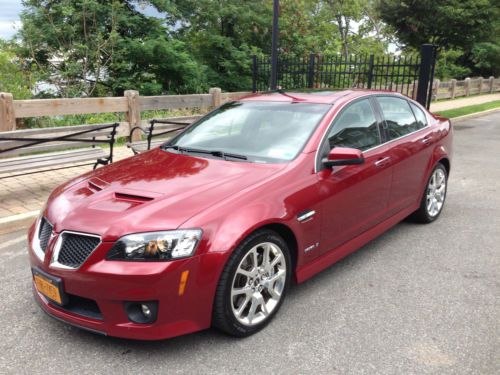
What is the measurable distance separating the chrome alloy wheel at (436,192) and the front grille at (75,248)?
3.75 meters

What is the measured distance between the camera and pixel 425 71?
11.3 m

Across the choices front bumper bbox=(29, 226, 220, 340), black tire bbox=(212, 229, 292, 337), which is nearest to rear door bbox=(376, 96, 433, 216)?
black tire bbox=(212, 229, 292, 337)

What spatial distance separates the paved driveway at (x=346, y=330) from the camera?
2.80m

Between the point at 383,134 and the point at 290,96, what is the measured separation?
94 cm

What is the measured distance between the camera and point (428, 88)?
38.9 feet

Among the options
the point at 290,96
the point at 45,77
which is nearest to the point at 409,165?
the point at 290,96

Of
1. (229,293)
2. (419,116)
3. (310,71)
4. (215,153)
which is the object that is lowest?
(229,293)

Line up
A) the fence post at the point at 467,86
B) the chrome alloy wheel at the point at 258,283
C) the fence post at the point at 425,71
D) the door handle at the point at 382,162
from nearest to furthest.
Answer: the chrome alloy wheel at the point at 258,283
the door handle at the point at 382,162
the fence post at the point at 425,71
the fence post at the point at 467,86

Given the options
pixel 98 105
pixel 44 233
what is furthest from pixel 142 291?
pixel 98 105

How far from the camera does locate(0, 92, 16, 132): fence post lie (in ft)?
23.7

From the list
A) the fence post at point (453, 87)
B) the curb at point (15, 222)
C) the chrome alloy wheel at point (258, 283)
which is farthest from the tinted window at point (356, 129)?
the fence post at point (453, 87)

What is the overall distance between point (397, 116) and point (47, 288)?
3.60 m

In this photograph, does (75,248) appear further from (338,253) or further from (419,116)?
(419,116)

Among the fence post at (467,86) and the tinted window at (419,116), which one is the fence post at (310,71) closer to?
the tinted window at (419,116)
